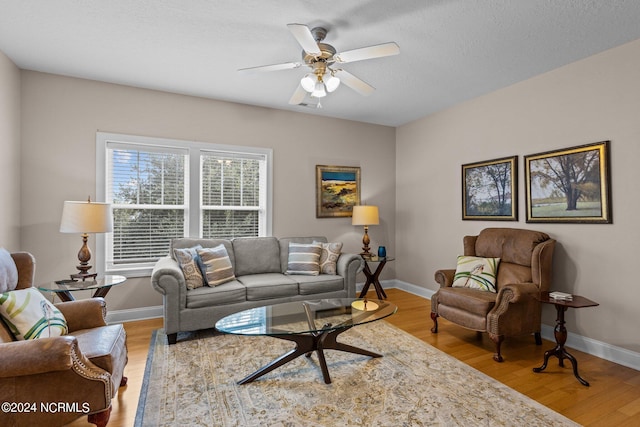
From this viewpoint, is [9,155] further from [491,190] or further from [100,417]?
[491,190]

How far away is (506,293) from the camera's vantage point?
283 centimetres

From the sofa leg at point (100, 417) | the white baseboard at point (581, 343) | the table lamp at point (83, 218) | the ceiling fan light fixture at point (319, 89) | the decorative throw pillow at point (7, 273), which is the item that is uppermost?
the ceiling fan light fixture at point (319, 89)

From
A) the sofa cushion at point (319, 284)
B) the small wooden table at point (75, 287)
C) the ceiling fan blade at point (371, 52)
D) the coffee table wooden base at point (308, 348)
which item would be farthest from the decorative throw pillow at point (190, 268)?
the ceiling fan blade at point (371, 52)

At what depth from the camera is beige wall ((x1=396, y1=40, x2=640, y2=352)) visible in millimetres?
2777

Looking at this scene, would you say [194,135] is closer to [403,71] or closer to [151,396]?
[403,71]

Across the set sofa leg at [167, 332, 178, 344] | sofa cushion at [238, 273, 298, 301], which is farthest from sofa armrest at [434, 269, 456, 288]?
sofa leg at [167, 332, 178, 344]

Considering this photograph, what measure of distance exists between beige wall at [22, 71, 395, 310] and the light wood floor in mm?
1329

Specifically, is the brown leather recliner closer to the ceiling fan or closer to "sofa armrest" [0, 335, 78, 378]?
"sofa armrest" [0, 335, 78, 378]

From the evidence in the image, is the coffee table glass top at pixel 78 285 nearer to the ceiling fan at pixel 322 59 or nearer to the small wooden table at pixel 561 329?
the ceiling fan at pixel 322 59

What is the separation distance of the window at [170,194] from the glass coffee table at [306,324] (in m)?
1.96

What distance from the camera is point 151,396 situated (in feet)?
7.30

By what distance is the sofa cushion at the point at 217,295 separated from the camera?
126 inches

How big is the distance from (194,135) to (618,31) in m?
4.31

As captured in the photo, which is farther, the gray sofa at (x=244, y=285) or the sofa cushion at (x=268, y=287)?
the sofa cushion at (x=268, y=287)
